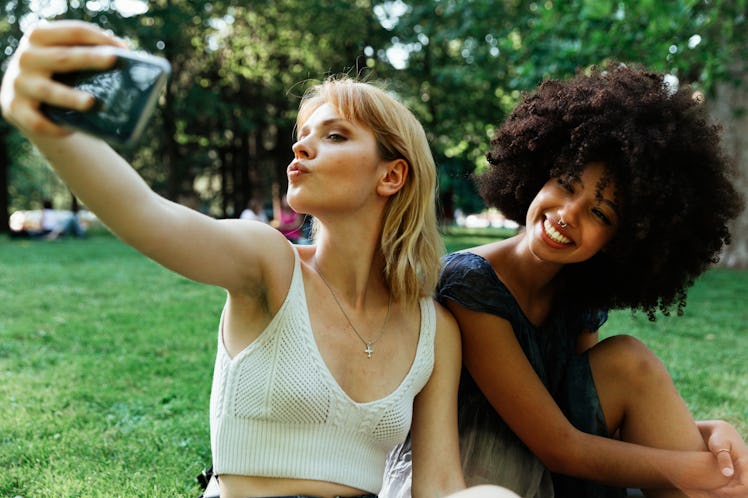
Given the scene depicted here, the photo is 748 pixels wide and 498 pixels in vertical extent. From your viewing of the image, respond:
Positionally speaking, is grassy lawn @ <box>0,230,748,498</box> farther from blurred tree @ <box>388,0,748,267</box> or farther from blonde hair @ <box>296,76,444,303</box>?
blurred tree @ <box>388,0,748,267</box>

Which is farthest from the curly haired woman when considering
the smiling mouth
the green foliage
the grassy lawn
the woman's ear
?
the green foliage

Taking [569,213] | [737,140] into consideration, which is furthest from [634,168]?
[737,140]

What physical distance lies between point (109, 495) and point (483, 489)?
5.87ft

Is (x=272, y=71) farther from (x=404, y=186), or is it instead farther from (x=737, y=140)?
(x=404, y=186)

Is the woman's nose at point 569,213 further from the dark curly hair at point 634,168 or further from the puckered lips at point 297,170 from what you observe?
the puckered lips at point 297,170

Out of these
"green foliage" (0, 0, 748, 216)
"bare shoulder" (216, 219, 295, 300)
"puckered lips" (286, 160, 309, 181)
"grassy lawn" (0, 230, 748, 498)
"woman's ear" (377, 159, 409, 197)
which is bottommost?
"grassy lawn" (0, 230, 748, 498)

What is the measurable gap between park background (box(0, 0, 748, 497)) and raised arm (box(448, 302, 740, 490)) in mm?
1042

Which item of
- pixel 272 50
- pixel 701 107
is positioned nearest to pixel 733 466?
pixel 701 107

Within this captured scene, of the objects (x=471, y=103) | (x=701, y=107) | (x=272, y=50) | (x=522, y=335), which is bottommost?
(x=522, y=335)

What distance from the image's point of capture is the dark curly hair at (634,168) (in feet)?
8.31

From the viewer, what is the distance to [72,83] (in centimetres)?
113

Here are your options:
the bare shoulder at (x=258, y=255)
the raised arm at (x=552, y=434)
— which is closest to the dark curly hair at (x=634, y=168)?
the raised arm at (x=552, y=434)

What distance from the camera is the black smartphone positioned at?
1.13 metres

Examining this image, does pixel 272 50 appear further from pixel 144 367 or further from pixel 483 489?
pixel 483 489
